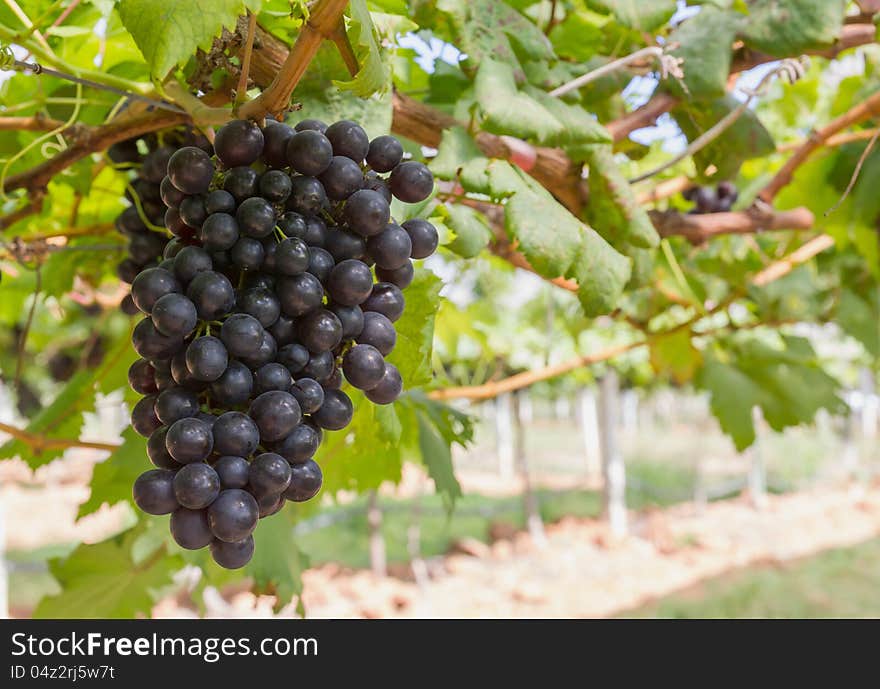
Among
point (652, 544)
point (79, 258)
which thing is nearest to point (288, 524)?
point (79, 258)

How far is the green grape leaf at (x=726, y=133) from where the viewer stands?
46.3 inches

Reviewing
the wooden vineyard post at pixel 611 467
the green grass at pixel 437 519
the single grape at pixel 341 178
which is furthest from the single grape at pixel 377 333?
the wooden vineyard post at pixel 611 467

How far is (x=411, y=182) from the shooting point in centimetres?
64

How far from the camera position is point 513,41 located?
38.6 inches

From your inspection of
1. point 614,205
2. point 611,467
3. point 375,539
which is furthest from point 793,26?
point 611,467

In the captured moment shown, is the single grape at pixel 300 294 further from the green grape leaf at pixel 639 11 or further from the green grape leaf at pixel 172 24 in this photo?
the green grape leaf at pixel 639 11

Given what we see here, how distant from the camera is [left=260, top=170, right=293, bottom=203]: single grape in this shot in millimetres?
Result: 594

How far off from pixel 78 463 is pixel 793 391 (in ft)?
47.6

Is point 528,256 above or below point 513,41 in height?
below

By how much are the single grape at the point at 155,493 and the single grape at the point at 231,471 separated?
0.12 feet

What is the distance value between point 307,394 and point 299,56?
256 mm

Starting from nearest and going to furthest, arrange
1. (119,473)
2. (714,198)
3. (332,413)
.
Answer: (332,413) < (119,473) < (714,198)

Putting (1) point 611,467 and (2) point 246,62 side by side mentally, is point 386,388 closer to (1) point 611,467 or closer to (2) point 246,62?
(2) point 246,62

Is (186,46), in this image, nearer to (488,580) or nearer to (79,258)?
(79,258)
